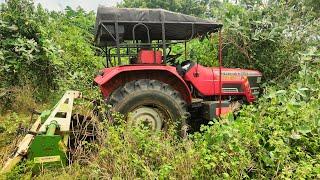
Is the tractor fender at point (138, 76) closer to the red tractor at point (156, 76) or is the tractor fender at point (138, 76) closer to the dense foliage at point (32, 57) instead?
the red tractor at point (156, 76)

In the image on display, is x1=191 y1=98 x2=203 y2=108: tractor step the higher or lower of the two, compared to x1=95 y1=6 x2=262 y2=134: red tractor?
lower

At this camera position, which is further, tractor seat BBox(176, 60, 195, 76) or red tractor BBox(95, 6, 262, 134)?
tractor seat BBox(176, 60, 195, 76)

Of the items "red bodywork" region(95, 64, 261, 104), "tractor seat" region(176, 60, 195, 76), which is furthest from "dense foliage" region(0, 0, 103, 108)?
"tractor seat" region(176, 60, 195, 76)

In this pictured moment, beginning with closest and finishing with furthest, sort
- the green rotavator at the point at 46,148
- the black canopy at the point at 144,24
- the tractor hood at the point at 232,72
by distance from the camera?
1. the green rotavator at the point at 46,148
2. the black canopy at the point at 144,24
3. the tractor hood at the point at 232,72

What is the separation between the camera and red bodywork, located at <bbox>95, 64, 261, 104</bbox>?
17.1 feet

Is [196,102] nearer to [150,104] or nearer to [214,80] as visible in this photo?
[214,80]

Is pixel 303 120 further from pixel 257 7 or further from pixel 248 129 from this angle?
pixel 257 7

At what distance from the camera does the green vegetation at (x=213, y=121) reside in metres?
3.53

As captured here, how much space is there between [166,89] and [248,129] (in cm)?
173

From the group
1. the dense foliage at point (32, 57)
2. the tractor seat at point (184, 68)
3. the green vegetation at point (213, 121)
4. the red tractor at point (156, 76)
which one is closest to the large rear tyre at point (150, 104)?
the red tractor at point (156, 76)

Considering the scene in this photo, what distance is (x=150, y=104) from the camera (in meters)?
5.17

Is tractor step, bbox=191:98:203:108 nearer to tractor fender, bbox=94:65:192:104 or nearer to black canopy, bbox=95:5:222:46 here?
tractor fender, bbox=94:65:192:104

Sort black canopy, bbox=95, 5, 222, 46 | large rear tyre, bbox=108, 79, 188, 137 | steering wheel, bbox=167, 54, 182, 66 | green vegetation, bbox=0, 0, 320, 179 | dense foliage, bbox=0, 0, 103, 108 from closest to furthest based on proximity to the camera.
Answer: green vegetation, bbox=0, 0, 320, 179 < large rear tyre, bbox=108, 79, 188, 137 < black canopy, bbox=95, 5, 222, 46 < steering wheel, bbox=167, 54, 182, 66 < dense foliage, bbox=0, 0, 103, 108

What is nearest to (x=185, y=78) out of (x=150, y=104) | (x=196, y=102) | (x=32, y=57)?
(x=196, y=102)
